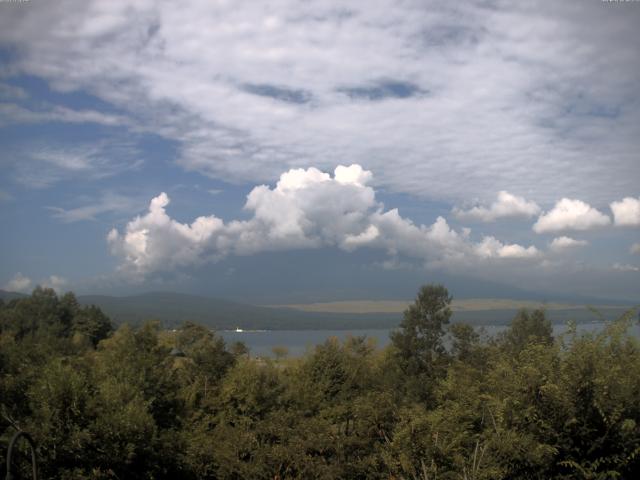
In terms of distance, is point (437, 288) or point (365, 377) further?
point (437, 288)

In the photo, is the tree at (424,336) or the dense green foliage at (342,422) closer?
the dense green foliage at (342,422)

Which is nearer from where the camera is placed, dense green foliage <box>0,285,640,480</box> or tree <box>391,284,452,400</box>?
dense green foliage <box>0,285,640,480</box>

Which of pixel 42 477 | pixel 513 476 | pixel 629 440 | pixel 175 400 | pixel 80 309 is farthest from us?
pixel 80 309

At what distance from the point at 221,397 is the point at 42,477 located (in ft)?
47.5

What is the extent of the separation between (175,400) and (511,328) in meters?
41.4

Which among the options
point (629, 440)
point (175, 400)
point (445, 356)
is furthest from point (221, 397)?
point (445, 356)

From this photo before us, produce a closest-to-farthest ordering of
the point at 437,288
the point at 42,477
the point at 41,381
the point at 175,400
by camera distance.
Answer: the point at 42,477, the point at 41,381, the point at 175,400, the point at 437,288

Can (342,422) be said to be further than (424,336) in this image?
No

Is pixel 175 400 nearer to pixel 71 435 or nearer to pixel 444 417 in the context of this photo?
pixel 71 435

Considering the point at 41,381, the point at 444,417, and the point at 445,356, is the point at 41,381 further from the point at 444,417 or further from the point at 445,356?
the point at 445,356

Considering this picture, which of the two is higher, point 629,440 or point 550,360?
point 550,360

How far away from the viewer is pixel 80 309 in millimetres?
94562

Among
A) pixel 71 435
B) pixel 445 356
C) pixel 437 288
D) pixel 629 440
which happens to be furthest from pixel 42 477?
pixel 437 288

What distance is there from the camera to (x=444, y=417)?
14906 mm
